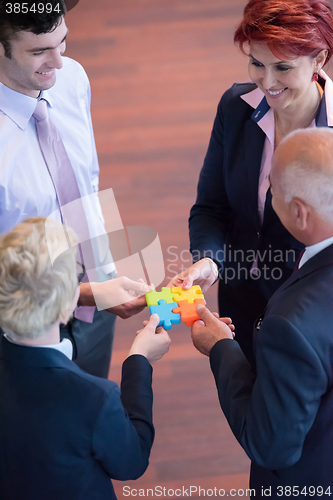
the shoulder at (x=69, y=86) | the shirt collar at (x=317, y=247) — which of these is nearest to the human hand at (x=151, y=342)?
the shirt collar at (x=317, y=247)

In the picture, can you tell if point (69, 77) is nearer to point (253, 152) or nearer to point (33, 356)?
point (253, 152)

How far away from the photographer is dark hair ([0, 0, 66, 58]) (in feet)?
4.92

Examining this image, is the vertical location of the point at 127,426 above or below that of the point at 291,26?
below

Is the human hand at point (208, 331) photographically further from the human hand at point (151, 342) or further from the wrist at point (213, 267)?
the wrist at point (213, 267)

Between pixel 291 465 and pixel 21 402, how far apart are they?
0.76 m

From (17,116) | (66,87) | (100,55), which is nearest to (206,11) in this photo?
(100,55)

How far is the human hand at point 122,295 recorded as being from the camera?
1837 millimetres

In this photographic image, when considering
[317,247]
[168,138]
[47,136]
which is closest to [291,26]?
[317,247]

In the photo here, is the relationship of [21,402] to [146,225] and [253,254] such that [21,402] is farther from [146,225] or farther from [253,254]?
[146,225]

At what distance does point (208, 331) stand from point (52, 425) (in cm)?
61

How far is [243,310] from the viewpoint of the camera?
214cm

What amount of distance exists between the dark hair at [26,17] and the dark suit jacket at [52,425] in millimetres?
1028

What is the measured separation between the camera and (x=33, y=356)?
3.77 ft

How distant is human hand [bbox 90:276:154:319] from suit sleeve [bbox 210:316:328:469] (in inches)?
26.0
